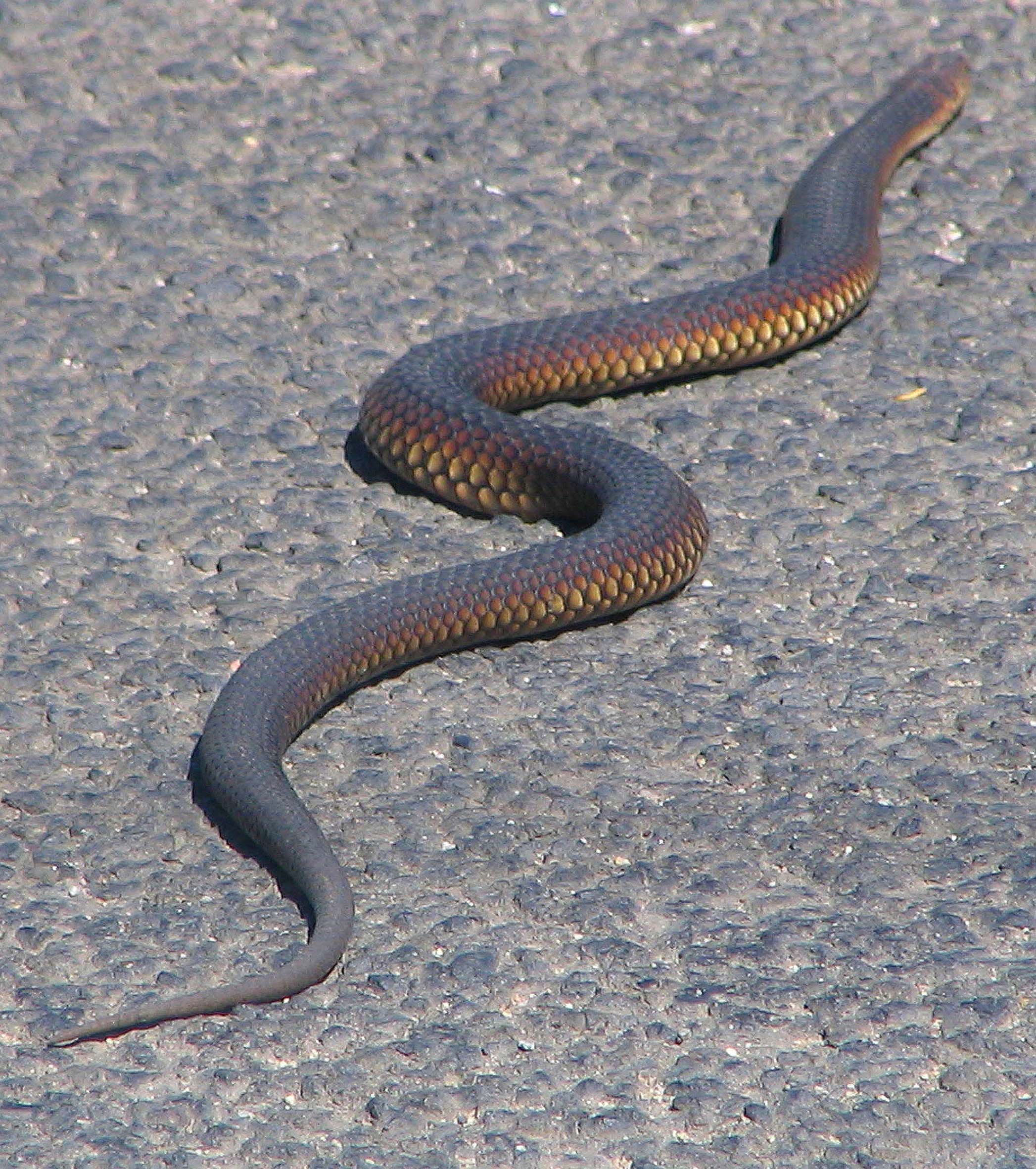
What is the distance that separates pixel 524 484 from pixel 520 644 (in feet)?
2.10

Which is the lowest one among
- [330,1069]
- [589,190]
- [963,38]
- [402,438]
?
[330,1069]

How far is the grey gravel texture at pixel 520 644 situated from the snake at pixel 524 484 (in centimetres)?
8

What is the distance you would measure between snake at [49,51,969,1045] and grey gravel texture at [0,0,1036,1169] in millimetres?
80

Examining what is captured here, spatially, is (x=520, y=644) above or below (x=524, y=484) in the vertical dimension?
below

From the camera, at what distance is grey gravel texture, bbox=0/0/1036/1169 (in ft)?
10.0

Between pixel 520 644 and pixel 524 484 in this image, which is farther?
pixel 524 484

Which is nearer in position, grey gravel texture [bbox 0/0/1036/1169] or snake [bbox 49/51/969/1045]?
grey gravel texture [bbox 0/0/1036/1169]

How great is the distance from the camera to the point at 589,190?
614 centimetres

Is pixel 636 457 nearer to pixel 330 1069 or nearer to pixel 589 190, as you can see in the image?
pixel 589 190

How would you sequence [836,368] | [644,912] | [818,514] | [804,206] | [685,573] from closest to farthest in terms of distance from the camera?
[644,912] → [685,573] → [818,514] → [836,368] → [804,206]

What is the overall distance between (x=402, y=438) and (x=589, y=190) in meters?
1.71

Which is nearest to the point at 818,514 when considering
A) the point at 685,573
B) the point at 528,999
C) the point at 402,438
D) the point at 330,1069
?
the point at 685,573

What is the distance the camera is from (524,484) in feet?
15.8

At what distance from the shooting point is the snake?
3.55m
